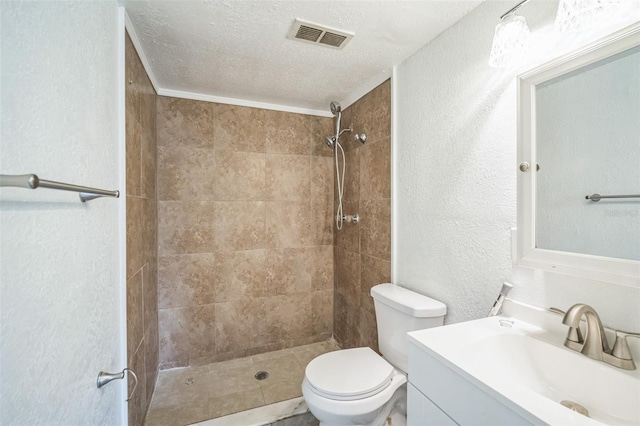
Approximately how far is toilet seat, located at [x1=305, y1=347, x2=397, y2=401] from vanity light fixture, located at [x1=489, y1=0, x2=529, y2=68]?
4.70 ft

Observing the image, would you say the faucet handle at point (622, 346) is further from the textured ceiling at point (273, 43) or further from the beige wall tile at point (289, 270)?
the beige wall tile at point (289, 270)

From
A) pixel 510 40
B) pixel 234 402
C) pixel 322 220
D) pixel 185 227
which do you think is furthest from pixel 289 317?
pixel 510 40

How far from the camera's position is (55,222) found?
62cm

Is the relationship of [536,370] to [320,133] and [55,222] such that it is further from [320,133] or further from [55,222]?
[320,133]

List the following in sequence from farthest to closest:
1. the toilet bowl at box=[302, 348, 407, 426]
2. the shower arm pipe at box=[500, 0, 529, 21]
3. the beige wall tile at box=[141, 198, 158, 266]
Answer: the beige wall tile at box=[141, 198, 158, 266] < the toilet bowl at box=[302, 348, 407, 426] < the shower arm pipe at box=[500, 0, 529, 21]

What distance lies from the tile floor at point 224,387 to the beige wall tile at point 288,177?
134cm

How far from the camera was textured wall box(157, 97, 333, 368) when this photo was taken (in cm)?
206

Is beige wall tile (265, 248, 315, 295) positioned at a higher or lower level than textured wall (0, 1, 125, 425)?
lower

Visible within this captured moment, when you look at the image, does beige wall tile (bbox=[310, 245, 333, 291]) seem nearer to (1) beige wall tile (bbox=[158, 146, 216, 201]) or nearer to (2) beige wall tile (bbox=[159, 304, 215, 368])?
(2) beige wall tile (bbox=[159, 304, 215, 368])

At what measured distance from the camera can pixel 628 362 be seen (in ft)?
2.30

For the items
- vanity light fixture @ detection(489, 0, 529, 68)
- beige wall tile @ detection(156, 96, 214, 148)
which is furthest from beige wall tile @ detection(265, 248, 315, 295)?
vanity light fixture @ detection(489, 0, 529, 68)

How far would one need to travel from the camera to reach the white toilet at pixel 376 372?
3.95 feet

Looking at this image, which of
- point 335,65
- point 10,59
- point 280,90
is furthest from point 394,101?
point 10,59

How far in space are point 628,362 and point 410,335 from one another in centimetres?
54
